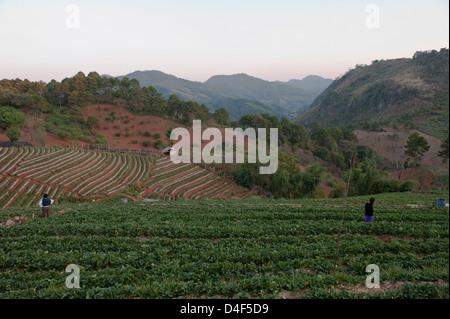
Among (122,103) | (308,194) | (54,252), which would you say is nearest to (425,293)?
(54,252)

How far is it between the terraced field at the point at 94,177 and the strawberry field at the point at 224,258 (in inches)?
660

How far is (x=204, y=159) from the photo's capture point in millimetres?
46531

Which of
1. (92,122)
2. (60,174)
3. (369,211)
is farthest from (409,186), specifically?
(92,122)

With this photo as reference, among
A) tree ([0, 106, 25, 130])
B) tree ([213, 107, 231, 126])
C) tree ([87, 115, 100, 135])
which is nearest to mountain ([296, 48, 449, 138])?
tree ([213, 107, 231, 126])

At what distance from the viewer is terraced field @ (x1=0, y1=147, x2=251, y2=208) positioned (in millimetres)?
26938

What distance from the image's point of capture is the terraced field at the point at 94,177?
2694 centimetres

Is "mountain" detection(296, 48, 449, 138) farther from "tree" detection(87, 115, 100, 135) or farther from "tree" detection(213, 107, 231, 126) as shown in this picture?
"tree" detection(87, 115, 100, 135)

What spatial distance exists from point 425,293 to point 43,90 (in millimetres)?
84273

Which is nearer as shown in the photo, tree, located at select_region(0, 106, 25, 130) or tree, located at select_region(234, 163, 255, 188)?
tree, located at select_region(234, 163, 255, 188)

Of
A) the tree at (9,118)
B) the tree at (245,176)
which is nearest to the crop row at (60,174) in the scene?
the tree at (245,176)

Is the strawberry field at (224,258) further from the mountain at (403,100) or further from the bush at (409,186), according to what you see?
the mountain at (403,100)

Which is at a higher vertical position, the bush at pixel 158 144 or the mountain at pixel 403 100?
the mountain at pixel 403 100

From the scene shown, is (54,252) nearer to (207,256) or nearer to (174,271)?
(174,271)

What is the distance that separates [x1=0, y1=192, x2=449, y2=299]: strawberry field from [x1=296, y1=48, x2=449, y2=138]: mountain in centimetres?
6672
